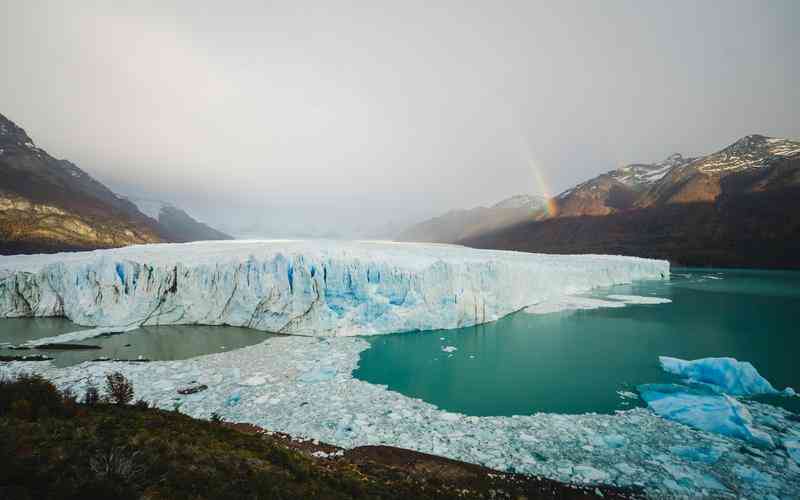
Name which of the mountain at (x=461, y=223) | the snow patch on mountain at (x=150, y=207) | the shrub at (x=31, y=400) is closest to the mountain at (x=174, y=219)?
the snow patch on mountain at (x=150, y=207)

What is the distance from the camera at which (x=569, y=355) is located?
11094 millimetres

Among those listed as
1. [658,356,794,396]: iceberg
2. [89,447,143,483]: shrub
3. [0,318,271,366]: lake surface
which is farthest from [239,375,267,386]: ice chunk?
[658,356,794,396]: iceberg

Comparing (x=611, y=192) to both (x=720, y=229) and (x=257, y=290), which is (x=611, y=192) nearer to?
(x=720, y=229)

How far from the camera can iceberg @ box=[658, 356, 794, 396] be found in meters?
7.96

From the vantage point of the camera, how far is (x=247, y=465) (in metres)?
3.82

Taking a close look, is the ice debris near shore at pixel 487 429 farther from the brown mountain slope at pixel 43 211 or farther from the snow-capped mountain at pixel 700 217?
the snow-capped mountain at pixel 700 217

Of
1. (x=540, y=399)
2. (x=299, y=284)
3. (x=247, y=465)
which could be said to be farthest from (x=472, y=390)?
(x=299, y=284)

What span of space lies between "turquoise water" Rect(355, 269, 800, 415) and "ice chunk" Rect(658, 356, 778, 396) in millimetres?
396

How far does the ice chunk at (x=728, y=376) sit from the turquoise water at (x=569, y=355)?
15.6 inches

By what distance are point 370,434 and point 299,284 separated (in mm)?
8647

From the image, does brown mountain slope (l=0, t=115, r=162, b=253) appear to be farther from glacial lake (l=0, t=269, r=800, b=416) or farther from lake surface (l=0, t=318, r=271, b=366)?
glacial lake (l=0, t=269, r=800, b=416)

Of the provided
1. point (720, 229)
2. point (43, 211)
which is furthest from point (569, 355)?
point (720, 229)

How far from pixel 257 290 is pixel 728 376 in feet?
51.2

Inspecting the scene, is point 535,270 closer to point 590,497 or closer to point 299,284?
point 299,284
